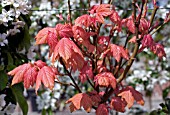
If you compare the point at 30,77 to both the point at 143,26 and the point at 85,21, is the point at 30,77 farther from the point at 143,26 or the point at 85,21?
the point at 143,26

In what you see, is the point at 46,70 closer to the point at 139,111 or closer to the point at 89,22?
the point at 89,22

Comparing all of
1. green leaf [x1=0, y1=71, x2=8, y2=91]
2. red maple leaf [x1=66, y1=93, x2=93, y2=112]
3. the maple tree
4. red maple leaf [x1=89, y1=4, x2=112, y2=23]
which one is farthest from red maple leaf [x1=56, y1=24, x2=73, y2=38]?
green leaf [x1=0, y1=71, x2=8, y2=91]

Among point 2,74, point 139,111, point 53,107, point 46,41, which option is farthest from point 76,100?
point 139,111

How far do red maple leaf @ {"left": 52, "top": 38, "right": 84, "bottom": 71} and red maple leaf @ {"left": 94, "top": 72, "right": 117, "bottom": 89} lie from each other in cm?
12

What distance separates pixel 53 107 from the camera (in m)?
2.83

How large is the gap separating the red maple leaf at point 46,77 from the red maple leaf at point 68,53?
52 millimetres

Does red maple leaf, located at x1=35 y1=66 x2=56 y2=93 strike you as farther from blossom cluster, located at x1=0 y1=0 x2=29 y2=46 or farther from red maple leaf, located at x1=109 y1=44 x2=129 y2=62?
blossom cluster, located at x1=0 y1=0 x2=29 y2=46

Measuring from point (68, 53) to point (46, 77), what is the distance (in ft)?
0.36

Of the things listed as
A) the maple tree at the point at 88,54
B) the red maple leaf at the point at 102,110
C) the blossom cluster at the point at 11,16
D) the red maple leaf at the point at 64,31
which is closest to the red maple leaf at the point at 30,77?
the maple tree at the point at 88,54

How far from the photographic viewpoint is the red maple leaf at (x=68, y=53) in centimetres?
109

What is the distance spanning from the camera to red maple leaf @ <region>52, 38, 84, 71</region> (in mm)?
1090

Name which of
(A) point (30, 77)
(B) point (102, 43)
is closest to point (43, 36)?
(A) point (30, 77)

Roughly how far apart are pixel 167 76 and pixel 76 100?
2.03 metres

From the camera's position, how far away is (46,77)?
1.12 meters
